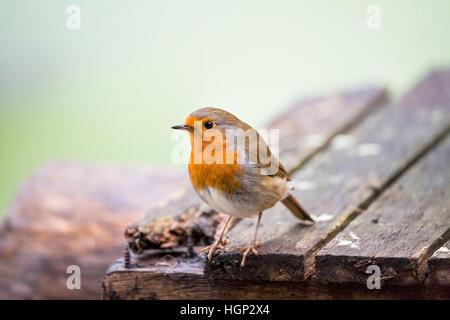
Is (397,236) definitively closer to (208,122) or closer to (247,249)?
(247,249)

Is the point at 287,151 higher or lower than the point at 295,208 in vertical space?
higher

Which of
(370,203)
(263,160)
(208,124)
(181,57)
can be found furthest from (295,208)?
(181,57)
